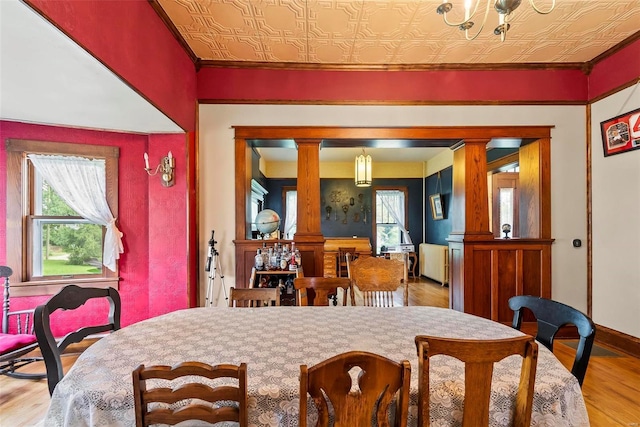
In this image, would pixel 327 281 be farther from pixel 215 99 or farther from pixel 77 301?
pixel 215 99

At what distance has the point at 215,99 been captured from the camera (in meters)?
3.21

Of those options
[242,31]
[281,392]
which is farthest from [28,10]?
[281,392]

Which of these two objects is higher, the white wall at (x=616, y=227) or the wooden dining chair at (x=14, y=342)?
the white wall at (x=616, y=227)

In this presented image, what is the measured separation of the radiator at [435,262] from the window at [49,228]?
543 centimetres

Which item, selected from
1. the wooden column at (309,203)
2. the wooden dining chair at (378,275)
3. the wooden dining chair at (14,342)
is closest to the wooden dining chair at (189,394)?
the wooden dining chair at (378,275)

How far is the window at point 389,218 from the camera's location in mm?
7742

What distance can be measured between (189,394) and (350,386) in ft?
1.52

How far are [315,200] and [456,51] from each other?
2.05 meters

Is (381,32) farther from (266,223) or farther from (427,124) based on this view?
(266,223)

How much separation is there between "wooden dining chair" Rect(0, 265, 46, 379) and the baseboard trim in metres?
4.87

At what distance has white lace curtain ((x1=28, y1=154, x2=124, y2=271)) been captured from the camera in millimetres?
2988

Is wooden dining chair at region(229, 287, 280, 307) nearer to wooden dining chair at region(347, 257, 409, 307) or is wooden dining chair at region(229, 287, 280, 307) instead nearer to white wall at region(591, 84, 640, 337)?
wooden dining chair at region(347, 257, 409, 307)

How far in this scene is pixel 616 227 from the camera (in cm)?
299

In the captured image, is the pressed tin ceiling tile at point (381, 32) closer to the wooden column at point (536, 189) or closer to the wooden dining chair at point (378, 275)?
the wooden column at point (536, 189)
